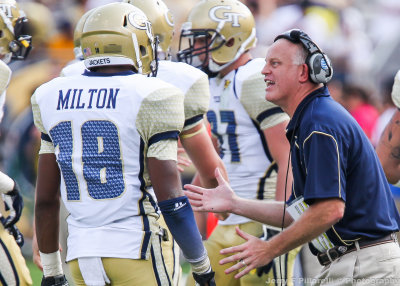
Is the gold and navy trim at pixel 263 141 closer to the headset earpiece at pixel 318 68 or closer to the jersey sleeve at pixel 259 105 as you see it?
the jersey sleeve at pixel 259 105

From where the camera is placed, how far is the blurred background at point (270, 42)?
26.3ft

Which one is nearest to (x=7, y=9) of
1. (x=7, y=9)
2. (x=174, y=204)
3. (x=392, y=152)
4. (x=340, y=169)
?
(x=7, y=9)

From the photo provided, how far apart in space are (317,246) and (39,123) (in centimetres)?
140

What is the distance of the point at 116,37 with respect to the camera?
3551mm

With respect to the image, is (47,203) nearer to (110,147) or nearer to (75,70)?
(110,147)

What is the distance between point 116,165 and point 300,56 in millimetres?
972

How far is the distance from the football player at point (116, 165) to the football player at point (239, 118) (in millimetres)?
1203

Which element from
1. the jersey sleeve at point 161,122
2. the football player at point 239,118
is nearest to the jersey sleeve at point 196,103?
the football player at point 239,118

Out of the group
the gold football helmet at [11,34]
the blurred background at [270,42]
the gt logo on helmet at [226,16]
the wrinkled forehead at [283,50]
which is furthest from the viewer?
the blurred background at [270,42]

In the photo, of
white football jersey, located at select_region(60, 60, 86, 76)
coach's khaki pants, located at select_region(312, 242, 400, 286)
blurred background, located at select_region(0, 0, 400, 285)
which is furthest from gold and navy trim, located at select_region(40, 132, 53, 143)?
blurred background, located at select_region(0, 0, 400, 285)

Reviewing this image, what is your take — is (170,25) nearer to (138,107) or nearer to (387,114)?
(138,107)

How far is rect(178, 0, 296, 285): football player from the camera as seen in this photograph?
4586 millimetres

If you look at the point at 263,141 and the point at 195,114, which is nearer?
the point at 195,114

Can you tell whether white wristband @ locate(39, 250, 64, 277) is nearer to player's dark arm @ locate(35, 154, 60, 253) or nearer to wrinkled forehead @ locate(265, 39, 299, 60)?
player's dark arm @ locate(35, 154, 60, 253)
